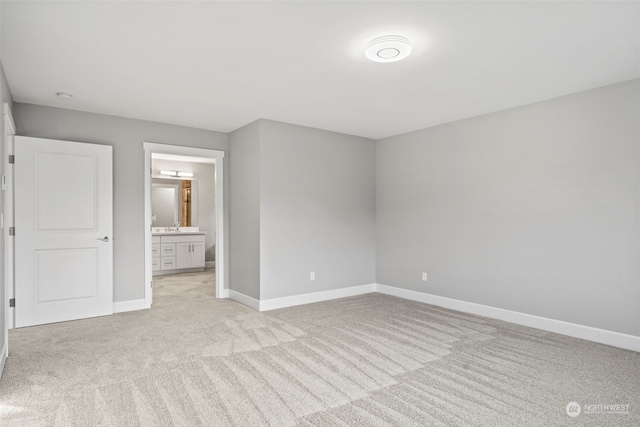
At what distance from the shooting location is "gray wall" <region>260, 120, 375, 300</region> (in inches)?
189

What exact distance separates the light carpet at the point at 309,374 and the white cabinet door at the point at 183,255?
11.4ft

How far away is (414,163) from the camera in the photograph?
211 inches

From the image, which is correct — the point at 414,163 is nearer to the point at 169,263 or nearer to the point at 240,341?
the point at 240,341

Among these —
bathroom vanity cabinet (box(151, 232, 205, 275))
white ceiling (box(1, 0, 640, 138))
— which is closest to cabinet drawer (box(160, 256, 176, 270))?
bathroom vanity cabinet (box(151, 232, 205, 275))

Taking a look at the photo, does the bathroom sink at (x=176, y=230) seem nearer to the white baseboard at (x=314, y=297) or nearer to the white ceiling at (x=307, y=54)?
the white baseboard at (x=314, y=297)

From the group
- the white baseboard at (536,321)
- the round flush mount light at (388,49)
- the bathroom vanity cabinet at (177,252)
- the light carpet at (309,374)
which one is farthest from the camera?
the bathroom vanity cabinet at (177,252)

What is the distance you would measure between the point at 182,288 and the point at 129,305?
1499mm

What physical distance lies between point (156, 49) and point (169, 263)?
5661 mm

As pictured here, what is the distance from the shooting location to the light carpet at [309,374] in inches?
87.0

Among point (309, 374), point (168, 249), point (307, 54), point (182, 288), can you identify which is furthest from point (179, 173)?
point (309, 374)

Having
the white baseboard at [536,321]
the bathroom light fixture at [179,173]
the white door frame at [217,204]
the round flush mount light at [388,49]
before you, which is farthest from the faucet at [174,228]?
the round flush mount light at [388,49]

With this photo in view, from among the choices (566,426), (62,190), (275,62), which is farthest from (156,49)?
(566,426)

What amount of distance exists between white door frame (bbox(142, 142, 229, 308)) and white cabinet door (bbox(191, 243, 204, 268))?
280 cm
